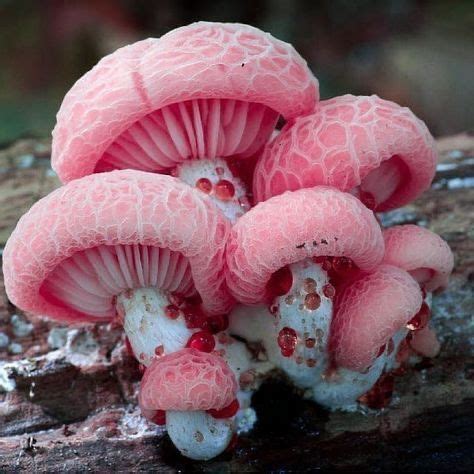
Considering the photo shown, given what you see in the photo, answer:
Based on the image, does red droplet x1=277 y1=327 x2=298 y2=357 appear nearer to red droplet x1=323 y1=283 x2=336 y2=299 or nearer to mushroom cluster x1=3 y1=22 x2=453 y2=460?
mushroom cluster x1=3 y1=22 x2=453 y2=460

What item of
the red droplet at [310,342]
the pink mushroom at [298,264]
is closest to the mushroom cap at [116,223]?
the pink mushroom at [298,264]

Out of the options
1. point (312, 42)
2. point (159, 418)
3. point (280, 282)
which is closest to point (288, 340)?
point (280, 282)

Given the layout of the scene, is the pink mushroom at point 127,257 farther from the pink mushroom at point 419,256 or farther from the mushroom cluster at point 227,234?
the pink mushroom at point 419,256

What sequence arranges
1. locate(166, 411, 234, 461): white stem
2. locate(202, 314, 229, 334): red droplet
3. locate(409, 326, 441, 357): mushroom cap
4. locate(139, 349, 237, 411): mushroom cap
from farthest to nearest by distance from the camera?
1. locate(409, 326, 441, 357): mushroom cap
2. locate(202, 314, 229, 334): red droplet
3. locate(166, 411, 234, 461): white stem
4. locate(139, 349, 237, 411): mushroom cap

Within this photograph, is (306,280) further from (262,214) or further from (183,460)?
(183,460)

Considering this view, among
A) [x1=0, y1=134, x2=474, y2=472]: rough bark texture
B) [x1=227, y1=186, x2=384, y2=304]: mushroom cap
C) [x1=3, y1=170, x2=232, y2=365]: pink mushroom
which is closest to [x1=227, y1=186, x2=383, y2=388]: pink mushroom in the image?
[x1=227, y1=186, x2=384, y2=304]: mushroom cap

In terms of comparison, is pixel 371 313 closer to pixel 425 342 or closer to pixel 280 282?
pixel 280 282
